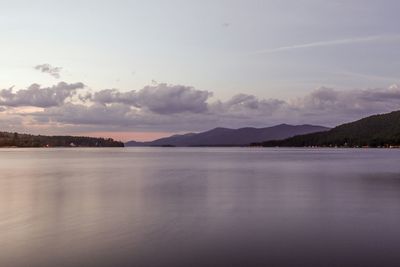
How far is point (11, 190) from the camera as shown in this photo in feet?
89.4

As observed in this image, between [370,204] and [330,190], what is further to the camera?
[330,190]

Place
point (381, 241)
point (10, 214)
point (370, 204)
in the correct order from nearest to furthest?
point (381, 241), point (10, 214), point (370, 204)

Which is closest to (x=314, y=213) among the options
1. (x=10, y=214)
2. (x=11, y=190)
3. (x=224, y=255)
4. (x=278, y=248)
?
(x=278, y=248)

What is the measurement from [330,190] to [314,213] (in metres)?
9.60

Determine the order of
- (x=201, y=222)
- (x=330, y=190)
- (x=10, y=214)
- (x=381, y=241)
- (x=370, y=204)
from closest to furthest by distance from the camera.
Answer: (x=381, y=241)
(x=201, y=222)
(x=10, y=214)
(x=370, y=204)
(x=330, y=190)

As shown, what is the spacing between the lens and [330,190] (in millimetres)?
26656

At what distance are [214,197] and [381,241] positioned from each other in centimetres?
1178

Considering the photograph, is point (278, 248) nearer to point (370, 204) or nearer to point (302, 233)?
point (302, 233)

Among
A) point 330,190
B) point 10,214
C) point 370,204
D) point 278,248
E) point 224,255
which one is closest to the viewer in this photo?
point 224,255

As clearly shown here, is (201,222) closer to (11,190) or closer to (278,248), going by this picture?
(278,248)

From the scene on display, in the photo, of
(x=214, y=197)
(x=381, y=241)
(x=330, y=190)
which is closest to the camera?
(x=381, y=241)

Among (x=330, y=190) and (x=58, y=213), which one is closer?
(x=58, y=213)

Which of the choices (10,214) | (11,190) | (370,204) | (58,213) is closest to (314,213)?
(370,204)

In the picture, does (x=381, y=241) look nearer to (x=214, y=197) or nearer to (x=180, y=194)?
(x=214, y=197)
